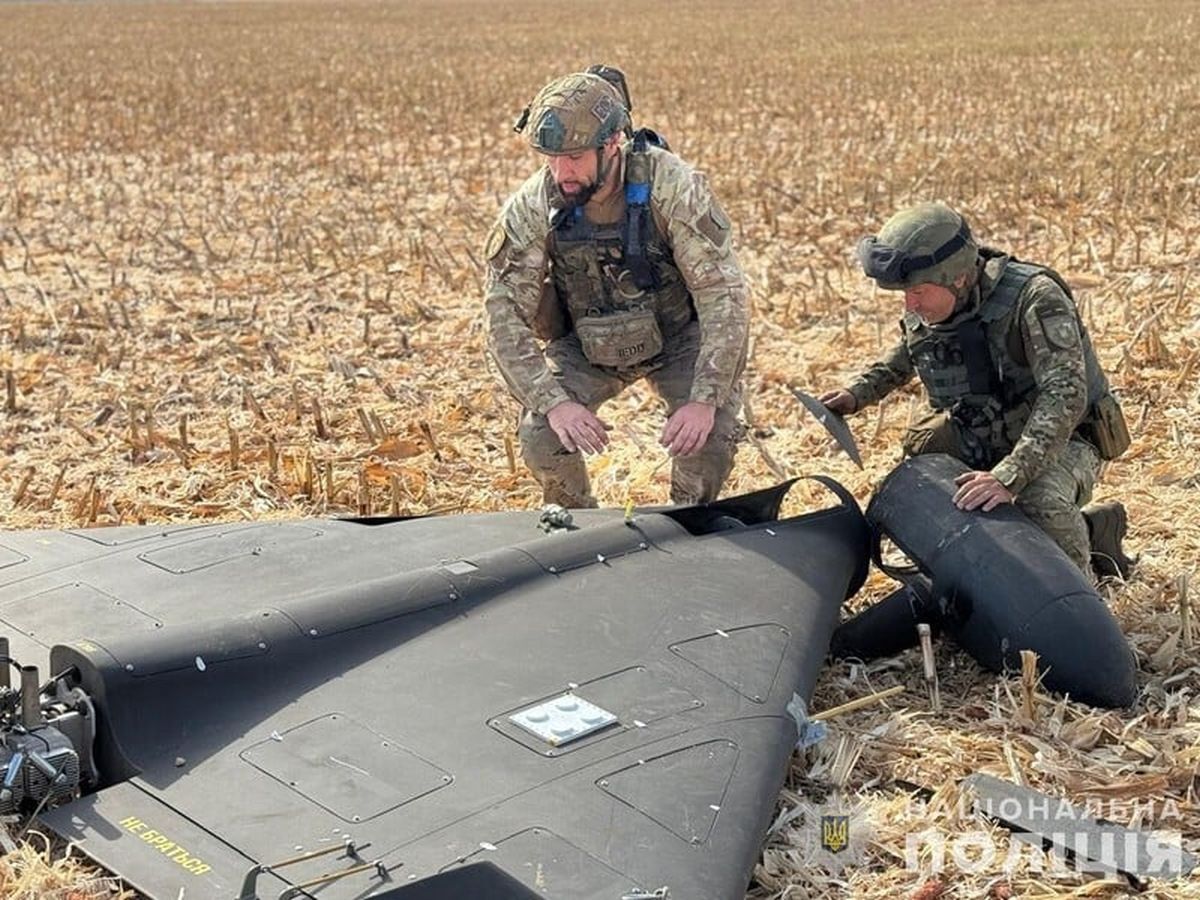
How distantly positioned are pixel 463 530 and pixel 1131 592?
2.47m

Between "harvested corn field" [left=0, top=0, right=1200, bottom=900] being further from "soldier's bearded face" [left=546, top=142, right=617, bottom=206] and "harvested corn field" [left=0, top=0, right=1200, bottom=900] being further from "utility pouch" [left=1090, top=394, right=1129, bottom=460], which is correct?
"soldier's bearded face" [left=546, top=142, right=617, bottom=206]

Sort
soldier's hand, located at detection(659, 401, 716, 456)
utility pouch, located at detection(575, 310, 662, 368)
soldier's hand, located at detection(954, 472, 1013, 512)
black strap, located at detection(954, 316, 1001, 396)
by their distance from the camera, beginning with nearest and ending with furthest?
soldier's hand, located at detection(954, 472, 1013, 512) < black strap, located at detection(954, 316, 1001, 396) < soldier's hand, located at detection(659, 401, 716, 456) < utility pouch, located at detection(575, 310, 662, 368)

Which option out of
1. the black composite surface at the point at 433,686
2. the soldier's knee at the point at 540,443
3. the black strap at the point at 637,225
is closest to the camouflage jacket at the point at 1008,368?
the black composite surface at the point at 433,686

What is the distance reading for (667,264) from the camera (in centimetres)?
646

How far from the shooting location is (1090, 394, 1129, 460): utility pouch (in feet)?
19.6

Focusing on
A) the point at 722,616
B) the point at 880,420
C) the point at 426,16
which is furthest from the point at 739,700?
the point at 426,16

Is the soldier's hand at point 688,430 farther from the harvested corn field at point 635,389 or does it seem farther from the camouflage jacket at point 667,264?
the harvested corn field at point 635,389

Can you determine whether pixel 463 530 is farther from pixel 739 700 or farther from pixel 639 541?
pixel 739 700

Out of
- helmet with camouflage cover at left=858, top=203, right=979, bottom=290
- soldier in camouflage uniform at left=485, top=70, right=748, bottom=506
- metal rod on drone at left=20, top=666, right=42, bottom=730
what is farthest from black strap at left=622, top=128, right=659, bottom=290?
metal rod on drone at left=20, top=666, right=42, bottom=730

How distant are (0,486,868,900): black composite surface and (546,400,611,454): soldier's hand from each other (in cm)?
47

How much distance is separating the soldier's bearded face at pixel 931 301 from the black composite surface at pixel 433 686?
2.61 feet

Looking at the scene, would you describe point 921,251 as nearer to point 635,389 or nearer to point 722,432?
point 722,432

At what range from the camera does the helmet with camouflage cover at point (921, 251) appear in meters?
5.57

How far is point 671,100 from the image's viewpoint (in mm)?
21047
